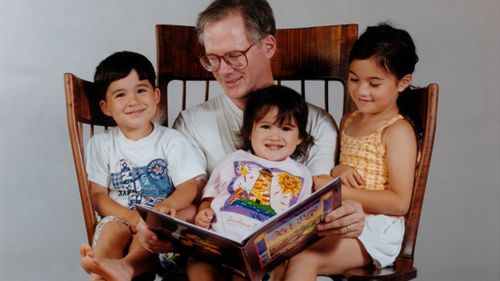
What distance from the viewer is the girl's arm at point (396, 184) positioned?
2.69 m

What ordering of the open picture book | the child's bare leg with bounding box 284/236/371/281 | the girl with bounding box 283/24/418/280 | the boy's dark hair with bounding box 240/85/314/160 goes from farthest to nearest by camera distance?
the boy's dark hair with bounding box 240/85/314/160 < the girl with bounding box 283/24/418/280 < the child's bare leg with bounding box 284/236/371/281 < the open picture book

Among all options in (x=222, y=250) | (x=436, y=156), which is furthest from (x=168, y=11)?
(x=222, y=250)

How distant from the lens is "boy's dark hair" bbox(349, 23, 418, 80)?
2.75 m

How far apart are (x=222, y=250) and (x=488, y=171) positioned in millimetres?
2138

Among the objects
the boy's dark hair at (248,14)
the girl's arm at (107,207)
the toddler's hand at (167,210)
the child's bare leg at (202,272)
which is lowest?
the child's bare leg at (202,272)

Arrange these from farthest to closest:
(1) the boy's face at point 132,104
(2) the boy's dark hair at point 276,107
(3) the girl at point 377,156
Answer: (1) the boy's face at point 132,104
(2) the boy's dark hair at point 276,107
(3) the girl at point 377,156

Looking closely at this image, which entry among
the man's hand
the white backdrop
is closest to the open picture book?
the man's hand

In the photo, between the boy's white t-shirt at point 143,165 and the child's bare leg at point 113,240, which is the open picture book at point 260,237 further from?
the boy's white t-shirt at point 143,165

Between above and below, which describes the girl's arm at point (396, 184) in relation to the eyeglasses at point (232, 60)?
below

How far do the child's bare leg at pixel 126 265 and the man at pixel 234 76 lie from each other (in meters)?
0.41

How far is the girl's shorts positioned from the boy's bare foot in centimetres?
67

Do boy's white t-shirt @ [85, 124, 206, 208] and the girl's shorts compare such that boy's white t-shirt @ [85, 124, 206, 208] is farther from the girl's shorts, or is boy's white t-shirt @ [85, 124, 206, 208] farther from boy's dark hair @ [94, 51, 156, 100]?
the girl's shorts

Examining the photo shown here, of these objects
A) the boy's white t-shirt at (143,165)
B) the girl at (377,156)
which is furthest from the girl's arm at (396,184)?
the boy's white t-shirt at (143,165)

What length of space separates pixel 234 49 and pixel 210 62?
0.09 metres
